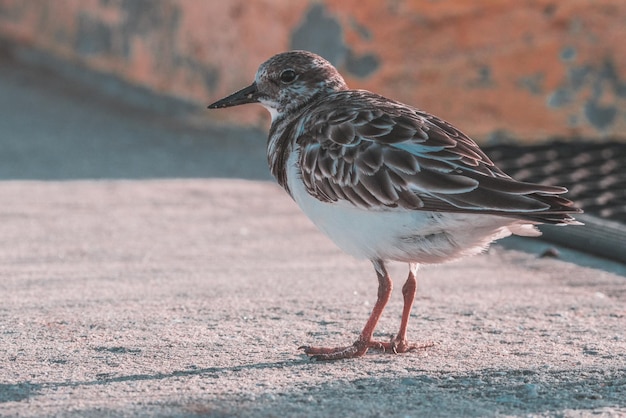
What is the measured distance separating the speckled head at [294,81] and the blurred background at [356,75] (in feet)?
11.3

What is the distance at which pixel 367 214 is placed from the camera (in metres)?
4.00

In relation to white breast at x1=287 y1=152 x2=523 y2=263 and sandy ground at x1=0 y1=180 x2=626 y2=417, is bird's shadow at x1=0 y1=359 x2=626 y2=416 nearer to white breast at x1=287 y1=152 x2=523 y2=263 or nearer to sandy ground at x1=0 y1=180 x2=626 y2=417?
sandy ground at x1=0 y1=180 x2=626 y2=417

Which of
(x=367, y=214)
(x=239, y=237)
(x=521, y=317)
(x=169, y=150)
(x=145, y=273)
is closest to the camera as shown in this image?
(x=367, y=214)

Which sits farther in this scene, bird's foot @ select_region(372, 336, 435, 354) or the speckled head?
the speckled head

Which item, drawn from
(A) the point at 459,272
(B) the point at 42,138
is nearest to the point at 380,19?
(B) the point at 42,138

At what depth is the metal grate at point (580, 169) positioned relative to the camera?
672 cm

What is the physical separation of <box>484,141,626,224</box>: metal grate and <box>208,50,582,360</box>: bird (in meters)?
2.67

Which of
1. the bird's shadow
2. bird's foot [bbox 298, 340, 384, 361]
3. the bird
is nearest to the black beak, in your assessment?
the bird

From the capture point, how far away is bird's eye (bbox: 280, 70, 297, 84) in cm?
484

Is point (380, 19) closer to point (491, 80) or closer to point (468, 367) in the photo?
point (491, 80)

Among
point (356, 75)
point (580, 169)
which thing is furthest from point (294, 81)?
point (356, 75)

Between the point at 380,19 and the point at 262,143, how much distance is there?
155cm

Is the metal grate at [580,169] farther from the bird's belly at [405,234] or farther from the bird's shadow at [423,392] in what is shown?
the bird's shadow at [423,392]

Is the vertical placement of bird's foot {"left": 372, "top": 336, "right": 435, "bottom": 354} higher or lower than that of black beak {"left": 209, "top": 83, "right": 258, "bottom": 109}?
lower
